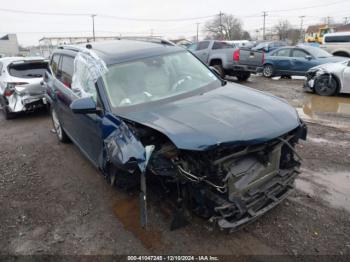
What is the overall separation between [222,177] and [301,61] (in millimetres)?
12240

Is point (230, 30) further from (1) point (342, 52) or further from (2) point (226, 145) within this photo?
(2) point (226, 145)

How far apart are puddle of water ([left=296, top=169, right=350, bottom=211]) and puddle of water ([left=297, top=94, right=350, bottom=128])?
2859 mm

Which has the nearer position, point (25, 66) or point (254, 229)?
point (254, 229)

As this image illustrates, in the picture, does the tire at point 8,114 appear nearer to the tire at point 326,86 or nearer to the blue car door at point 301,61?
the tire at point 326,86

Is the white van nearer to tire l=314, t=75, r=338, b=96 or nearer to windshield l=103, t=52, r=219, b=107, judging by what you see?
tire l=314, t=75, r=338, b=96

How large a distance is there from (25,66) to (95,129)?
627 cm

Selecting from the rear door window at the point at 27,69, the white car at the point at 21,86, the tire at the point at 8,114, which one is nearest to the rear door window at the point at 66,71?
the white car at the point at 21,86

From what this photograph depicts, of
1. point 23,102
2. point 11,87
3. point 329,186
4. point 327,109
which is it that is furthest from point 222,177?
point 11,87

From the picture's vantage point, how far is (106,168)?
3.65 m

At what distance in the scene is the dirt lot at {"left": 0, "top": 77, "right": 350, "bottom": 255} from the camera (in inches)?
118

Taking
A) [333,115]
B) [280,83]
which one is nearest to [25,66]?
[333,115]

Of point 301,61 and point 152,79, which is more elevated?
point 301,61

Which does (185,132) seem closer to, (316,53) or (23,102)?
(23,102)

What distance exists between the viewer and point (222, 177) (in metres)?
2.77
